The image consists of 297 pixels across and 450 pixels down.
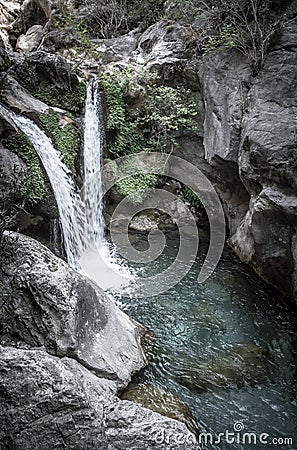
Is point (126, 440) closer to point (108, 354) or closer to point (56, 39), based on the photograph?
point (108, 354)

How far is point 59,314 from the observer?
13.8 ft

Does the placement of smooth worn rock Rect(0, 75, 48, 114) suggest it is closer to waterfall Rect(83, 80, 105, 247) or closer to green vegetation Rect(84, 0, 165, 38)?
waterfall Rect(83, 80, 105, 247)

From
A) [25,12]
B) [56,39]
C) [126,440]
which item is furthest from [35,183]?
[25,12]

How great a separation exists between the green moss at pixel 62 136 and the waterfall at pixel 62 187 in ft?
0.53

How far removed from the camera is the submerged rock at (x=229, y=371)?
4641mm

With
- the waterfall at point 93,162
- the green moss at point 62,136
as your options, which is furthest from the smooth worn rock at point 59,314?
the green moss at point 62,136

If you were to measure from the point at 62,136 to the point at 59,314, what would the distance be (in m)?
5.58

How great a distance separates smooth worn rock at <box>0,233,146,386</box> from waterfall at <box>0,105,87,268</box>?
2.80 m

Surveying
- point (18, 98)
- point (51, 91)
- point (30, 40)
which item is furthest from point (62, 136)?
point (30, 40)

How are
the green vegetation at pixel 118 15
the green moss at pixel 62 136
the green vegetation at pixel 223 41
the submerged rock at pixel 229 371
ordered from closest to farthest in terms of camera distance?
the submerged rock at pixel 229 371, the green vegetation at pixel 223 41, the green moss at pixel 62 136, the green vegetation at pixel 118 15

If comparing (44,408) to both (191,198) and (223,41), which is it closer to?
(191,198)

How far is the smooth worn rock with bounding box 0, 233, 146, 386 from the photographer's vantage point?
13.5 feet

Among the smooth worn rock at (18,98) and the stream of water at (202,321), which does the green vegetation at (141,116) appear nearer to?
the stream of water at (202,321)

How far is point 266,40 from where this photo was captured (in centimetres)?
742
